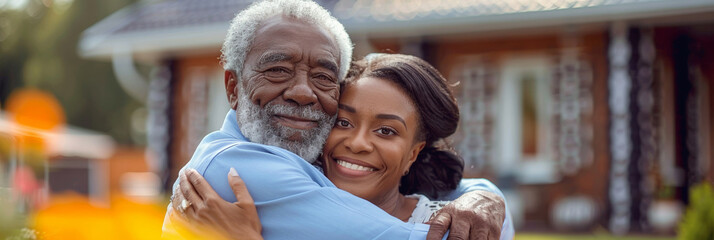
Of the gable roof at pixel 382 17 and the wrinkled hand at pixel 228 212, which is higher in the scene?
the gable roof at pixel 382 17

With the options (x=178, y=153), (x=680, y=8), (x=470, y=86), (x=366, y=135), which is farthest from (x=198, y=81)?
(x=366, y=135)

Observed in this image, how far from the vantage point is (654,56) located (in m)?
9.68

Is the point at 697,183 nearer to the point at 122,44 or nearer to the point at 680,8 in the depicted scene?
the point at 680,8

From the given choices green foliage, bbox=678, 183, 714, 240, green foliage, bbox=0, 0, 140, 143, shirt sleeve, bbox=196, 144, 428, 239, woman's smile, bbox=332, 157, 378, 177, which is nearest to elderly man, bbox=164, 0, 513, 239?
shirt sleeve, bbox=196, 144, 428, 239

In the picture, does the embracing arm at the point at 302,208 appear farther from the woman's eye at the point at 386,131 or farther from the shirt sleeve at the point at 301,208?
the woman's eye at the point at 386,131

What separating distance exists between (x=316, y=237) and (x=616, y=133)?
8.06m

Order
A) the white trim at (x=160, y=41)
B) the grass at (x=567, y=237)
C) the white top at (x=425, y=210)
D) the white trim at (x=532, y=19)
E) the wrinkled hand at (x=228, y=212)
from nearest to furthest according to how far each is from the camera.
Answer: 1. the wrinkled hand at (x=228, y=212)
2. the white top at (x=425, y=210)
3. the grass at (x=567, y=237)
4. the white trim at (x=532, y=19)
5. the white trim at (x=160, y=41)

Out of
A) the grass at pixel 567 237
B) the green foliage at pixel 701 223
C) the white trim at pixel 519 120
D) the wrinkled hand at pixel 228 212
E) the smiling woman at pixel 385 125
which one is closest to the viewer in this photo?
the wrinkled hand at pixel 228 212

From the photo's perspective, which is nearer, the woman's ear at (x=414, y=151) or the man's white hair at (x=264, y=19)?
the man's white hair at (x=264, y=19)

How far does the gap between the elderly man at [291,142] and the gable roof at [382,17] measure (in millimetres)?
6742

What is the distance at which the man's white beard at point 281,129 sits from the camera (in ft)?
7.10

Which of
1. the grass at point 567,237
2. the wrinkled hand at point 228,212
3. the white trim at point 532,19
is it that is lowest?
the grass at point 567,237

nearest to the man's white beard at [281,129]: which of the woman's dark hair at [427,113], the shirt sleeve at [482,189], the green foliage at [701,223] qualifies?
the woman's dark hair at [427,113]

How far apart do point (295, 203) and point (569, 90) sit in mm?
8394
